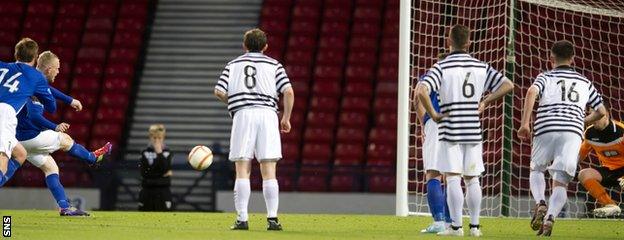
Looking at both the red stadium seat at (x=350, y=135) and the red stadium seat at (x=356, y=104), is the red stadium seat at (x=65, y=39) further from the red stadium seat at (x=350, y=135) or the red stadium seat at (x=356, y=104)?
the red stadium seat at (x=350, y=135)

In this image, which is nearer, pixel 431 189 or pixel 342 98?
pixel 431 189

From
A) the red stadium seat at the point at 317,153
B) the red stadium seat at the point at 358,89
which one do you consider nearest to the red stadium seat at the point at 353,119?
the red stadium seat at the point at 358,89

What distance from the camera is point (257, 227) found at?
379 inches

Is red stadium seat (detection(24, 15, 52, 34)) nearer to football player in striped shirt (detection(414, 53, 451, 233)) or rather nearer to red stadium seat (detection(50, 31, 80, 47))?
red stadium seat (detection(50, 31, 80, 47))

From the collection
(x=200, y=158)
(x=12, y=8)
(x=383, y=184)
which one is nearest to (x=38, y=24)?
(x=12, y=8)

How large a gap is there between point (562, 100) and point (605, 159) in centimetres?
372

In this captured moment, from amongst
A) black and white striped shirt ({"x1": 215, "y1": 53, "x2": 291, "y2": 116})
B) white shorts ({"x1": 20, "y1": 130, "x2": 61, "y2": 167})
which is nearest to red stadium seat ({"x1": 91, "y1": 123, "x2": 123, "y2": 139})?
A: white shorts ({"x1": 20, "y1": 130, "x2": 61, "y2": 167})

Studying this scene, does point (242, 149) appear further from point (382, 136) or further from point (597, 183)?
point (382, 136)

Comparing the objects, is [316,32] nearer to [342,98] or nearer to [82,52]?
[342,98]

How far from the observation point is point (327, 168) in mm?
16453

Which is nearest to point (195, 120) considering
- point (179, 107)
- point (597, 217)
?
point (179, 107)

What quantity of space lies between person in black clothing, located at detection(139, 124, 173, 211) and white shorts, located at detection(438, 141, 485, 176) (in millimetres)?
6171

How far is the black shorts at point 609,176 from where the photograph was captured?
1255cm

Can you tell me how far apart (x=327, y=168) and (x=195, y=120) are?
361 centimetres
